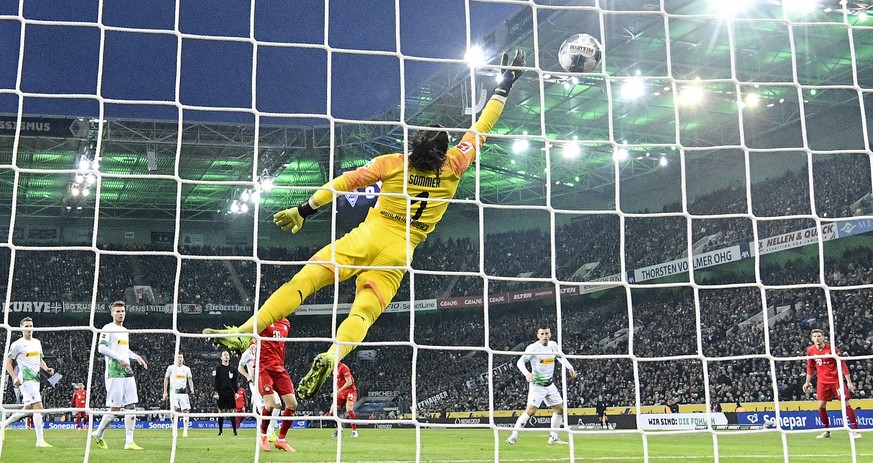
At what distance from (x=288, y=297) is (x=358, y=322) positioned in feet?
1.48

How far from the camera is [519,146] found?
83.7ft

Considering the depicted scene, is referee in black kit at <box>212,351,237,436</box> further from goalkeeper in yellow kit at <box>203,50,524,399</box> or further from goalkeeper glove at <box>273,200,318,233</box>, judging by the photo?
goalkeeper glove at <box>273,200,318,233</box>

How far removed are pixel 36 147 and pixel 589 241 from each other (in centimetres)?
1824

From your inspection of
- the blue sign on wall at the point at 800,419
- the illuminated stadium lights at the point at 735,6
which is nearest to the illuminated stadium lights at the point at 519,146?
the illuminated stadium lights at the point at 735,6

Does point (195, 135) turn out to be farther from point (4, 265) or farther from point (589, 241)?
point (589, 241)

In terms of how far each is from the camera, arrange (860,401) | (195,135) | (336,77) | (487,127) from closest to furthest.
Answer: (487,127) → (860,401) → (195,135) → (336,77)

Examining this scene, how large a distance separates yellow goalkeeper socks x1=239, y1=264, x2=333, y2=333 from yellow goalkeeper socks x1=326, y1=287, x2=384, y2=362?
0.84ft

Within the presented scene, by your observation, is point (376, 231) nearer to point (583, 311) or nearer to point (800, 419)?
point (800, 419)

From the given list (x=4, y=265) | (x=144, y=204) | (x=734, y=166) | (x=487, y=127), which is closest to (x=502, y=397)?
(x=734, y=166)

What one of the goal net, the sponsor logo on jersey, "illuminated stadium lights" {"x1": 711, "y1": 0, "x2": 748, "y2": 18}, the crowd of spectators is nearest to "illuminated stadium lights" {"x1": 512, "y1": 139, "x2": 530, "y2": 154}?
the goal net

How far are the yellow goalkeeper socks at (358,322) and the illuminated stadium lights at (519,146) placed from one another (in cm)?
2031

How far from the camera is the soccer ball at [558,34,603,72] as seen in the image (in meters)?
6.52

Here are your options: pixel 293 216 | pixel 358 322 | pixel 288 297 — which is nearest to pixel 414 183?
pixel 293 216

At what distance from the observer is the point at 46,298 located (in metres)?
28.4
